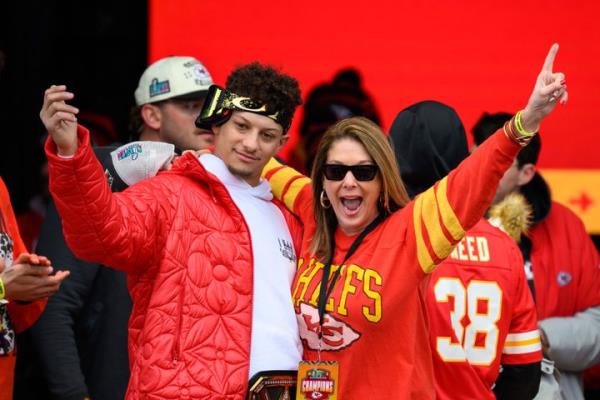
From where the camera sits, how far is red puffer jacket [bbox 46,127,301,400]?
11.0ft

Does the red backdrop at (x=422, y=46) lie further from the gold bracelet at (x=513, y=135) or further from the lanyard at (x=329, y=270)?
the gold bracelet at (x=513, y=135)

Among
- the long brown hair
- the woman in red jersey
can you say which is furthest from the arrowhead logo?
the long brown hair

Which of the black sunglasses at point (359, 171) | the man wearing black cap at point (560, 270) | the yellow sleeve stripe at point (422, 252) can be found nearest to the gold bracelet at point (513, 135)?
the yellow sleeve stripe at point (422, 252)

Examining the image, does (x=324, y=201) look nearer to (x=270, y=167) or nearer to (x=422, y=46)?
(x=270, y=167)

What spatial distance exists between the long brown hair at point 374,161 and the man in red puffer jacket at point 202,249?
4.8 inches

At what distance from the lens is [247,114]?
3.70m

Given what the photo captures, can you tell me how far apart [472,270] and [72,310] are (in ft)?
4.48

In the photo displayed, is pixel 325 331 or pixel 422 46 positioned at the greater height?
pixel 422 46

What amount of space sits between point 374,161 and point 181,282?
0.70 m

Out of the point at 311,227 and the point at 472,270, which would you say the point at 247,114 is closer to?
the point at 311,227

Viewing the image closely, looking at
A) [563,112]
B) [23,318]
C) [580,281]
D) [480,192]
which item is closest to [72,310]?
[23,318]

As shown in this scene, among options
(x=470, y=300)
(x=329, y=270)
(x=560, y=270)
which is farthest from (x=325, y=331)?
(x=560, y=270)

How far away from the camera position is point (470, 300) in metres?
3.94

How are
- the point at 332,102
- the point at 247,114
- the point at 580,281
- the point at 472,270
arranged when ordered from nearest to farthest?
the point at 247,114 → the point at 472,270 → the point at 580,281 → the point at 332,102
